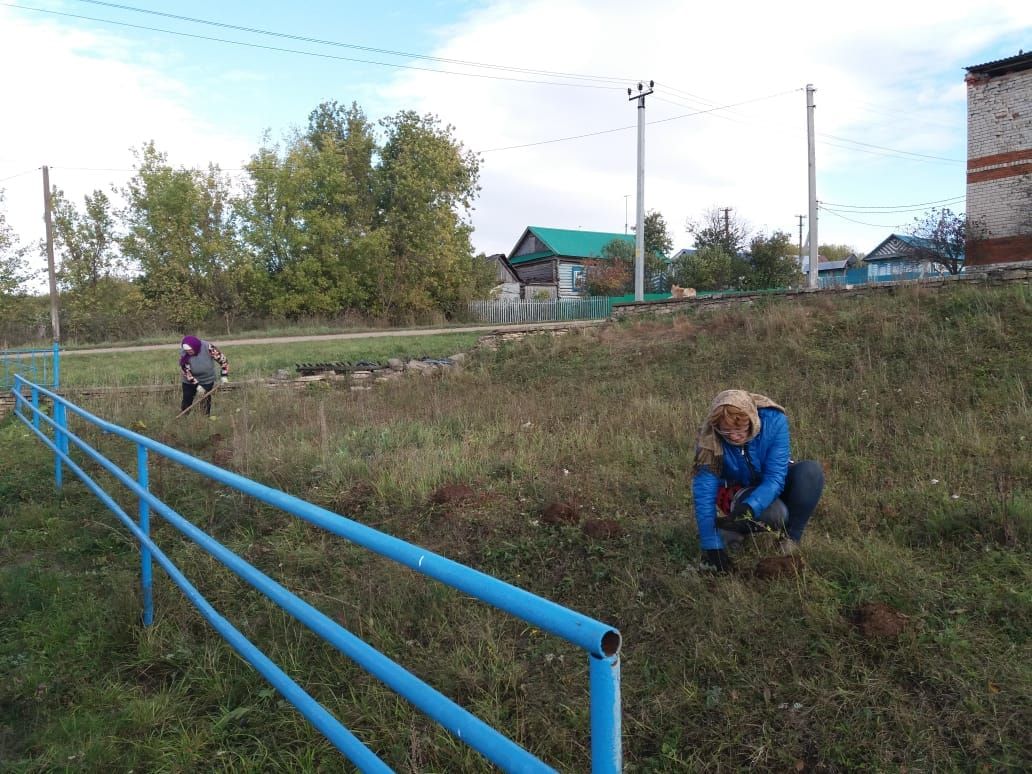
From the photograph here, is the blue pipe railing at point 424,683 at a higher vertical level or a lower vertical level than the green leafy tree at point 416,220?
lower

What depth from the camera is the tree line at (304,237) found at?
104ft

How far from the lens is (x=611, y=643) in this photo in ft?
Result: 3.61

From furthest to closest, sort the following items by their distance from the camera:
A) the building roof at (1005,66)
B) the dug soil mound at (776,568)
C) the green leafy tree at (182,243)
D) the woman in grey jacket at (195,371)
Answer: the green leafy tree at (182,243) < the building roof at (1005,66) < the woman in grey jacket at (195,371) < the dug soil mound at (776,568)

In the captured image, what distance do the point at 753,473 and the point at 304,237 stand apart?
31096 millimetres

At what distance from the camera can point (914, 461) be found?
5.34 m

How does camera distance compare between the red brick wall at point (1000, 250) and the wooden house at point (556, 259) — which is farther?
Answer: the wooden house at point (556, 259)

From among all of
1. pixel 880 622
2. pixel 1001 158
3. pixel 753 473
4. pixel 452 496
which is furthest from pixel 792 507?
pixel 1001 158

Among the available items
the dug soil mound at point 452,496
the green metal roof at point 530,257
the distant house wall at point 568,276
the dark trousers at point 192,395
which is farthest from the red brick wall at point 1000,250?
the green metal roof at point 530,257

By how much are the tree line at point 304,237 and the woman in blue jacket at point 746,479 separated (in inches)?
1154

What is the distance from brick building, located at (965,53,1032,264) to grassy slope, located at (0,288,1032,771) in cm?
1701

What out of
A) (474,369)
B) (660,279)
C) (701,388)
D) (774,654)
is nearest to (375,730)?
(774,654)

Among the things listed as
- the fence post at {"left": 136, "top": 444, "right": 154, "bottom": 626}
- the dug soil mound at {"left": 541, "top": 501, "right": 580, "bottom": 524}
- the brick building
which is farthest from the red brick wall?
the fence post at {"left": 136, "top": 444, "right": 154, "bottom": 626}

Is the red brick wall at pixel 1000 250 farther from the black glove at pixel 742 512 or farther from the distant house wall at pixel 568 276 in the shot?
the distant house wall at pixel 568 276

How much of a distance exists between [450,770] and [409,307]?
1269 inches
